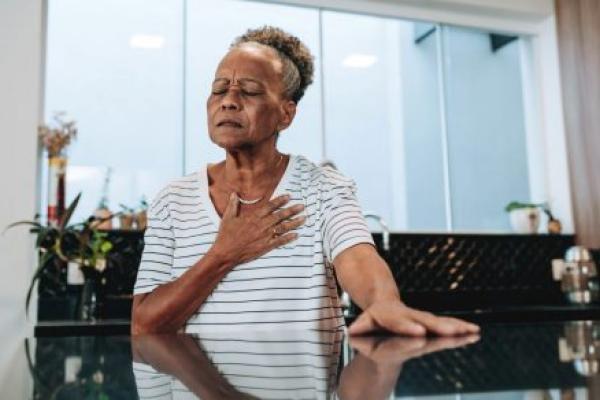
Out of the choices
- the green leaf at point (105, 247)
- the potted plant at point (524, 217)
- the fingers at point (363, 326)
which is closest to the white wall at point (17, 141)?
the green leaf at point (105, 247)

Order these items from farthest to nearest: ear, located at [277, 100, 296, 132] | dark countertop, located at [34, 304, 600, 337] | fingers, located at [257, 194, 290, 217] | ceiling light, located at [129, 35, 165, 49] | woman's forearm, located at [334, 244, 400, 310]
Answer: ceiling light, located at [129, 35, 165, 49] < dark countertop, located at [34, 304, 600, 337] < ear, located at [277, 100, 296, 132] < fingers, located at [257, 194, 290, 217] < woman's forearm, located at [334, 244, 400, 310]

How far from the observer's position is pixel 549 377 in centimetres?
35

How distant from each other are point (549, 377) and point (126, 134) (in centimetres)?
261

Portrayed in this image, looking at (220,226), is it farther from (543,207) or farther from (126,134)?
(543,207)

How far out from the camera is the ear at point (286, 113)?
131 cm

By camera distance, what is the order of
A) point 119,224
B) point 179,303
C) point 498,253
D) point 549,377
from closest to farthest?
point 549,377 → point 179,303 → point 119,224 → point 498,253

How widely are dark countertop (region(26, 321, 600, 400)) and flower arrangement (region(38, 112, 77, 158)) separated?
2056 mm

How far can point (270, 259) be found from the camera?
116 centimetres

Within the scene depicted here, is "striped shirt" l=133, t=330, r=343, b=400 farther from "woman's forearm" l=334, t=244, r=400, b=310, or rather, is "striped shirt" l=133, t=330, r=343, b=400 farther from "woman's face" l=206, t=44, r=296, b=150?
"woman's face" l=206, t=44, r=296, b=150

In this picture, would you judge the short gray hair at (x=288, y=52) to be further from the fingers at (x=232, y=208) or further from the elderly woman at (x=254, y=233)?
the fingers at (x=232, y=208)

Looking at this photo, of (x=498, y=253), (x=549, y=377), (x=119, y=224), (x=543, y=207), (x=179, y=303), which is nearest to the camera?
(x=549, y=377)

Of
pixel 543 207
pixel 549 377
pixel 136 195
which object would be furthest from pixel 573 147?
pixel 549 377

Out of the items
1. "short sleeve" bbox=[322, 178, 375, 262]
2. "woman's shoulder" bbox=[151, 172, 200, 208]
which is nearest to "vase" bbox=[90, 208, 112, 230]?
"woman's shoulder" bbox=[151, 172, 200, 208]

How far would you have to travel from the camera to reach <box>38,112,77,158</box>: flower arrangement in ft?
8.19
